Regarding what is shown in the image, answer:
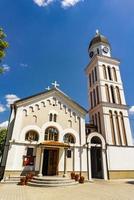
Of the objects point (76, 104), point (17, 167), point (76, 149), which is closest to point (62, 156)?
point (76, 149)

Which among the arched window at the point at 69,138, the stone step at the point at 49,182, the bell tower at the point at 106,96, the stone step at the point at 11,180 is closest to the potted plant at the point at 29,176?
the stone step at the point at 49,182

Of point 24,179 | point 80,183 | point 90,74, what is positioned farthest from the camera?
point 90,74

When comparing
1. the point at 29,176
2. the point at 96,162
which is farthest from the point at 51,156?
the point at 96,162

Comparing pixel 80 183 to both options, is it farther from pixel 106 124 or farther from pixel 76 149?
pixel 106 124

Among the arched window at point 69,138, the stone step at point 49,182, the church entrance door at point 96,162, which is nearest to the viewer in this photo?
the stone step at point 49,182

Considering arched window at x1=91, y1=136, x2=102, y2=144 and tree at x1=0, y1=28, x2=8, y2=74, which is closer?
tree at x1=0, y1=28, x2=8, y2=74

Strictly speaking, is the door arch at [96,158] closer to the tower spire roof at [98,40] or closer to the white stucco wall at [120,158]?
the white stucco wall at [120,158]

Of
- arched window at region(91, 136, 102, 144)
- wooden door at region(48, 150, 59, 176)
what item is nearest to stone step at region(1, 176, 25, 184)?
wooden door at region(48, 150, 59, 176)

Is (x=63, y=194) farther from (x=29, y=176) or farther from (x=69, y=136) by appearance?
(x=69, y=136)

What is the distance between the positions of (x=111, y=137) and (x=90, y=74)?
11120mm

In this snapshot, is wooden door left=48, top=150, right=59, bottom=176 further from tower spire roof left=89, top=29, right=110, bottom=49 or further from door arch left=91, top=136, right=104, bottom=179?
tower spire roof left=89, top=29, right=110, bottom=49

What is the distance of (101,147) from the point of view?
1786 cm

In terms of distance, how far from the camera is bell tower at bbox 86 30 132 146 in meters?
19.2

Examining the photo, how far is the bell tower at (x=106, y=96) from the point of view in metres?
19.2
